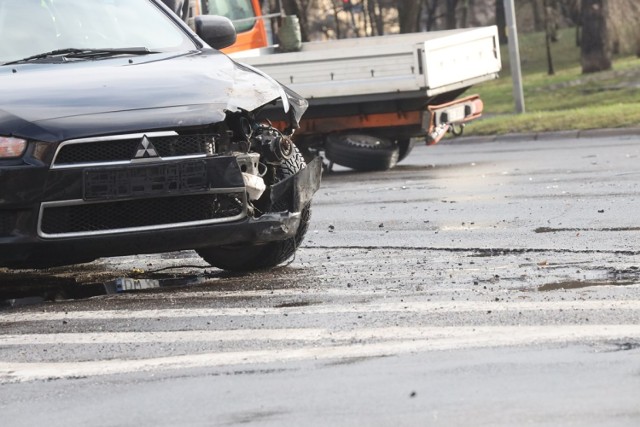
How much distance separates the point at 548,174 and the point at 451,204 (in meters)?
3.14

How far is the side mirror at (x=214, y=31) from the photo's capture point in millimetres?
9984

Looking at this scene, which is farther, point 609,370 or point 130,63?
point 130,63

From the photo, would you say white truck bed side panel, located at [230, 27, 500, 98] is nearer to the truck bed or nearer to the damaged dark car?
the truck bed

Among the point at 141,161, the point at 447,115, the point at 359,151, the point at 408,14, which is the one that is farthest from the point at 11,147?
the point at 408,14

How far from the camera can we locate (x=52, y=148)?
7883 mm

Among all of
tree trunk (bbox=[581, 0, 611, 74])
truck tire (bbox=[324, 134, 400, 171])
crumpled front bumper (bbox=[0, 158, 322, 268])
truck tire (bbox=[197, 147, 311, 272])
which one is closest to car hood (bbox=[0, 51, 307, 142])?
crumpled front bumper (bbox=[0, 158, 322, 268])

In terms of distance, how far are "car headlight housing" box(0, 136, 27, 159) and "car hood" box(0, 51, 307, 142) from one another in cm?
3

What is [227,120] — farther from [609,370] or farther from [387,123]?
[387,123]

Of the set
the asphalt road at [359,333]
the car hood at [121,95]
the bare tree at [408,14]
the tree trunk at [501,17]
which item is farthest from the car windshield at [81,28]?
the tree trunk at [501,17]

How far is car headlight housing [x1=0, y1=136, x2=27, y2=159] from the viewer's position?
25.8 ft

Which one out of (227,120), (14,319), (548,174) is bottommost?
(548,174)

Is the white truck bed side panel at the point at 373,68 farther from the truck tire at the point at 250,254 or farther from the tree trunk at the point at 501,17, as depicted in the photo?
the tree trunk at the point at 501,17

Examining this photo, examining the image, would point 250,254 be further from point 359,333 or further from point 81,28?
point 359,333

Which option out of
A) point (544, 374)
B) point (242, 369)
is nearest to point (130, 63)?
point (242, 369)
